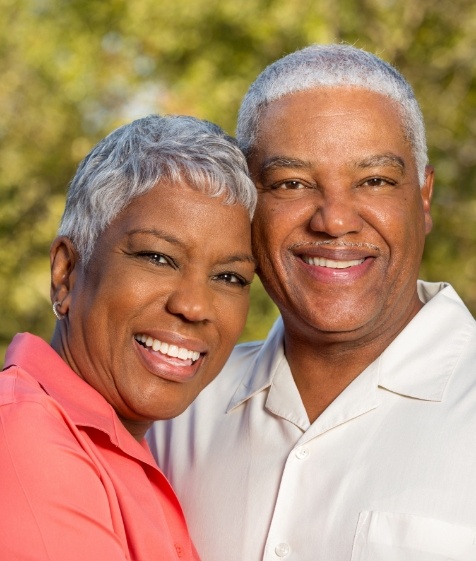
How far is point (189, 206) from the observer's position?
Result: 265 centimetres

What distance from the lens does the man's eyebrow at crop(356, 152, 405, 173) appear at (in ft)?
9.81

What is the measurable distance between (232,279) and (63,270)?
1.50 ft

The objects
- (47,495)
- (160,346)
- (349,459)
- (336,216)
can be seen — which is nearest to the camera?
(47,495)

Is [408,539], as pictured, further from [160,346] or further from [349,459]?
[160,346]

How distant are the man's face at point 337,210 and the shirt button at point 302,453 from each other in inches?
13.9

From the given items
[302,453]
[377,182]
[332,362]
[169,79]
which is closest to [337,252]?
[377,182]

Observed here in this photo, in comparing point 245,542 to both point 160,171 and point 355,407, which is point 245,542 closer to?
point 355,407

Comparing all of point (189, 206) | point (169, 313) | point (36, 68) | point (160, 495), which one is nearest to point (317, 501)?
point (160, 495)

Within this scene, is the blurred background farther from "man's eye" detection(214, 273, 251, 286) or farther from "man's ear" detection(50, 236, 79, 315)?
"man's ear" detection(50, 236, 79, 315)

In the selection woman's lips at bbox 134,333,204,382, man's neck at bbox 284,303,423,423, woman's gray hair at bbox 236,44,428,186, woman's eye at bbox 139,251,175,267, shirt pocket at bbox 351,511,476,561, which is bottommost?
shirt pocket at bbox 351,511,476,561

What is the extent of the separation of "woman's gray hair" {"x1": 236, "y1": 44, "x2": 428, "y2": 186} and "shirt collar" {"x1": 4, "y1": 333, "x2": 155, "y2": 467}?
91 centimetres

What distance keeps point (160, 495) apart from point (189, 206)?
0.76 meters

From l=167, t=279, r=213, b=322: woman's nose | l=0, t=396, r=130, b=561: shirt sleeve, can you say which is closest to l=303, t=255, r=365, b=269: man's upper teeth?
l=167, t=279, r=213, b=322: woman's nose

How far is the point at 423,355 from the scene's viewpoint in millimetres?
2986
